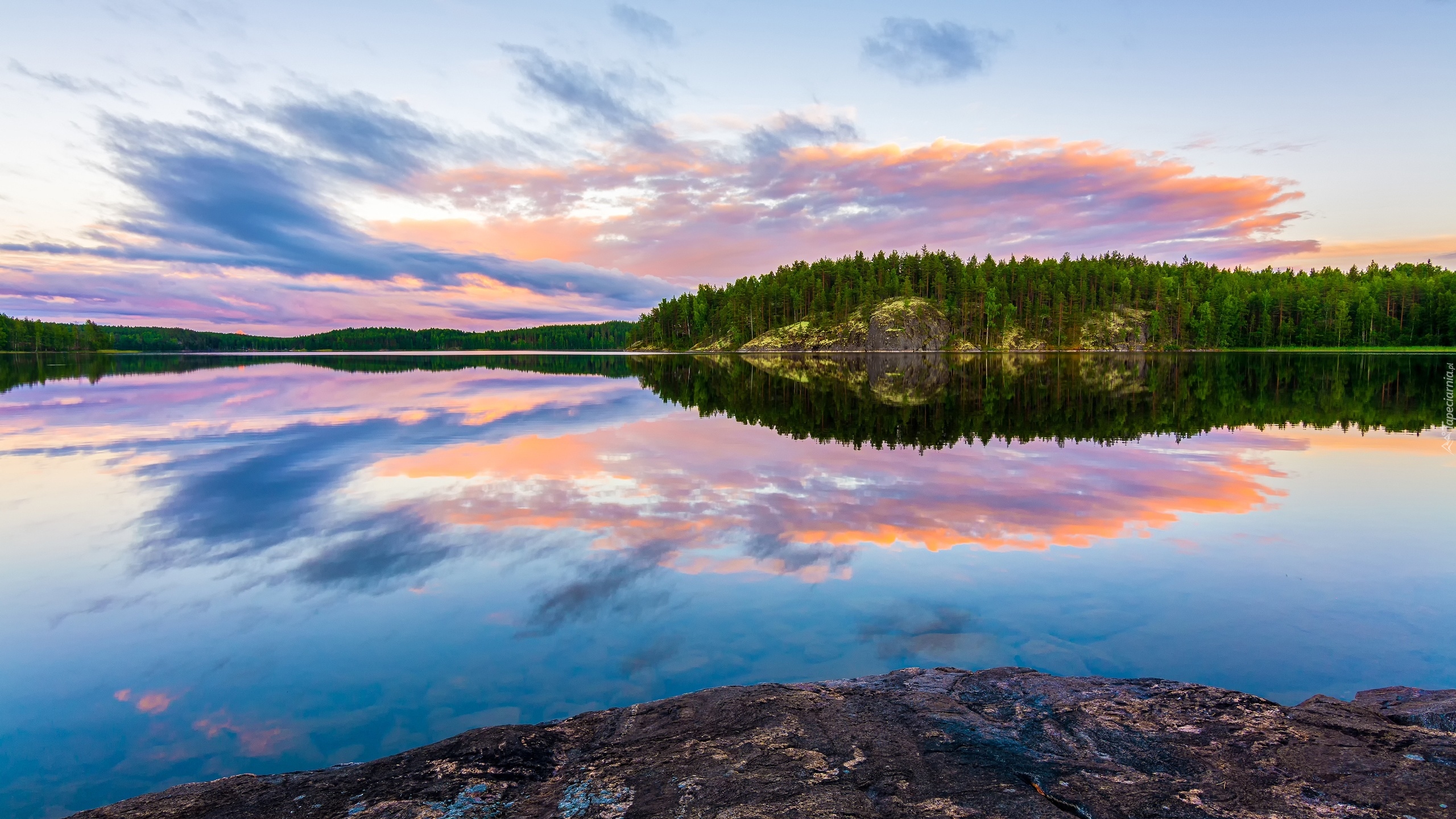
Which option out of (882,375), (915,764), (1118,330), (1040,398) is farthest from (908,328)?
(915,764)

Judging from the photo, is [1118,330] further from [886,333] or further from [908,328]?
[886,333]

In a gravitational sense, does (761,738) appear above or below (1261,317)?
below

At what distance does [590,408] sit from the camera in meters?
43.7

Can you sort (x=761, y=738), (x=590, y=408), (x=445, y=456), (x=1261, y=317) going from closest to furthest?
(x=761, y=738) < (x=445, y=456) < (x=590, y=408) < (x=1261, y=317)

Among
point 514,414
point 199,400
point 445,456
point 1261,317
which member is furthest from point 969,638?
point 1261,317

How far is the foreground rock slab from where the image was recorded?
5.20m

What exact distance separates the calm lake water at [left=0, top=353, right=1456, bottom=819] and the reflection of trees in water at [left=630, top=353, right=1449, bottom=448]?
2.38 m

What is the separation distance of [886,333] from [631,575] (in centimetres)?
18247

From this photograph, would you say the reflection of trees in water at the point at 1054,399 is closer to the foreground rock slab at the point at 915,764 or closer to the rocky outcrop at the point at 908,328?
the foreground rock slab at the point at 915,764

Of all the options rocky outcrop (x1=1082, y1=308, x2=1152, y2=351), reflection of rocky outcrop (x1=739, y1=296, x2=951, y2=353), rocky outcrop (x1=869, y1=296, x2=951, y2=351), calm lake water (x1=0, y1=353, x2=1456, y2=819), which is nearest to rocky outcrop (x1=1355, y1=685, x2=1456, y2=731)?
calm lake water (x1=0, y1=353, x2=1456, y2=819)

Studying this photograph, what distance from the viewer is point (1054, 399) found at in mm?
45625

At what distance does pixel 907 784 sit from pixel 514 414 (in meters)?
37.7

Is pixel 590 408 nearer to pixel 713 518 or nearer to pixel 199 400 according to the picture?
pixel 713 518

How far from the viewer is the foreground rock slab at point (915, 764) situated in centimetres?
520
